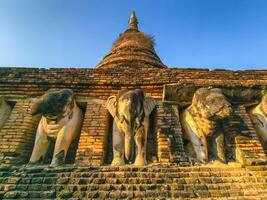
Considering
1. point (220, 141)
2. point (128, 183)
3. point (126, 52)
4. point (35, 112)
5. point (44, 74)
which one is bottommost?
point (128, 183)

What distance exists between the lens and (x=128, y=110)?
404 centimetres

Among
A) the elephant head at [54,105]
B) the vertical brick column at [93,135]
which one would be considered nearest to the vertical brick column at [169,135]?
the vertical brick column at [93,135]

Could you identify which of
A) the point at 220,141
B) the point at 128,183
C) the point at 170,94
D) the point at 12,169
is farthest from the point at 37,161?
the point at 220,141

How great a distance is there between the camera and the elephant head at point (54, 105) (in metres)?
3.96

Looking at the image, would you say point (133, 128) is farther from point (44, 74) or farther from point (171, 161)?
point (44, 74)

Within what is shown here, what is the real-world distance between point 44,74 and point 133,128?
258 centimetres

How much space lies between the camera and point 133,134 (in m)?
4.11

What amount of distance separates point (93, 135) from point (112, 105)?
72 centimetres

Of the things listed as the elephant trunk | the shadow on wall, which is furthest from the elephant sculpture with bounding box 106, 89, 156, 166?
the shadow on wall

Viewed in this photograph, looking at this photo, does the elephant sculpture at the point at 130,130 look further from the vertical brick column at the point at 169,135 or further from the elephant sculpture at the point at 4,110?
the elephant sculpture at the point at 4,110

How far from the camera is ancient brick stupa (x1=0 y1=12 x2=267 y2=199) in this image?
11.3 feet

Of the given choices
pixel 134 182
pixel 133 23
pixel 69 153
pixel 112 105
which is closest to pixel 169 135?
pixel 134 182

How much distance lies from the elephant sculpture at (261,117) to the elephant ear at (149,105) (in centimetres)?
214

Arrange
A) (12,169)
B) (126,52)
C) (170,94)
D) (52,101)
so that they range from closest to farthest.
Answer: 1. (12,169)
2. (52,101)
3. (170,94)
4. (126,52)
